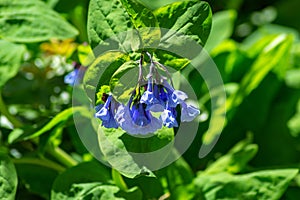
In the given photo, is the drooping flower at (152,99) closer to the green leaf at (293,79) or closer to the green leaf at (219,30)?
the green leaf at (219,30)

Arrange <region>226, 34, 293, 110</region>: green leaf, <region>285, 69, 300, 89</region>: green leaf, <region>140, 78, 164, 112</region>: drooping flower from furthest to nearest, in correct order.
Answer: <region>285, 69, 300, 89</region>: green leaf → <region>226, 34, 293, 110</region>: green leaf → <region>140, 78, 164, 112</region>: drooping flower

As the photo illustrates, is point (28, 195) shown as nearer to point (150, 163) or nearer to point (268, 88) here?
point (150, 163)

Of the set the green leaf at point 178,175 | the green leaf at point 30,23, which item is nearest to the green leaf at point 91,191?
the green leaf at point 178,175

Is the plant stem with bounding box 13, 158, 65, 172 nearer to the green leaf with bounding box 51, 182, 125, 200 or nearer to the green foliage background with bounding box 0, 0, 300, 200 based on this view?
the green foliage background with bounding box 0, 0, 300, 200

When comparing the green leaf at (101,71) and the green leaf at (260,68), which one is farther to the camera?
the green leaf at (260,68)

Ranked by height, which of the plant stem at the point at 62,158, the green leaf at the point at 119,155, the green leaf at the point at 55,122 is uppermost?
the green leaf at the point at 119,155

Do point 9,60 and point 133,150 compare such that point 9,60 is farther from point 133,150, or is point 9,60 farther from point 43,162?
point 133,150

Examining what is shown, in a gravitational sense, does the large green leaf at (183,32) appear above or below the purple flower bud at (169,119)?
above

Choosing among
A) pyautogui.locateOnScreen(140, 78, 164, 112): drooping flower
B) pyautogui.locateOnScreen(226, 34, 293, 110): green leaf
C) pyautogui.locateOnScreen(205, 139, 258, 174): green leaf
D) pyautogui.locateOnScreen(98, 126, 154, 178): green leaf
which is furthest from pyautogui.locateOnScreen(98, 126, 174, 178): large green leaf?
pyautogui.locateOnScreen(226, 34, 293, 110): green leaf
